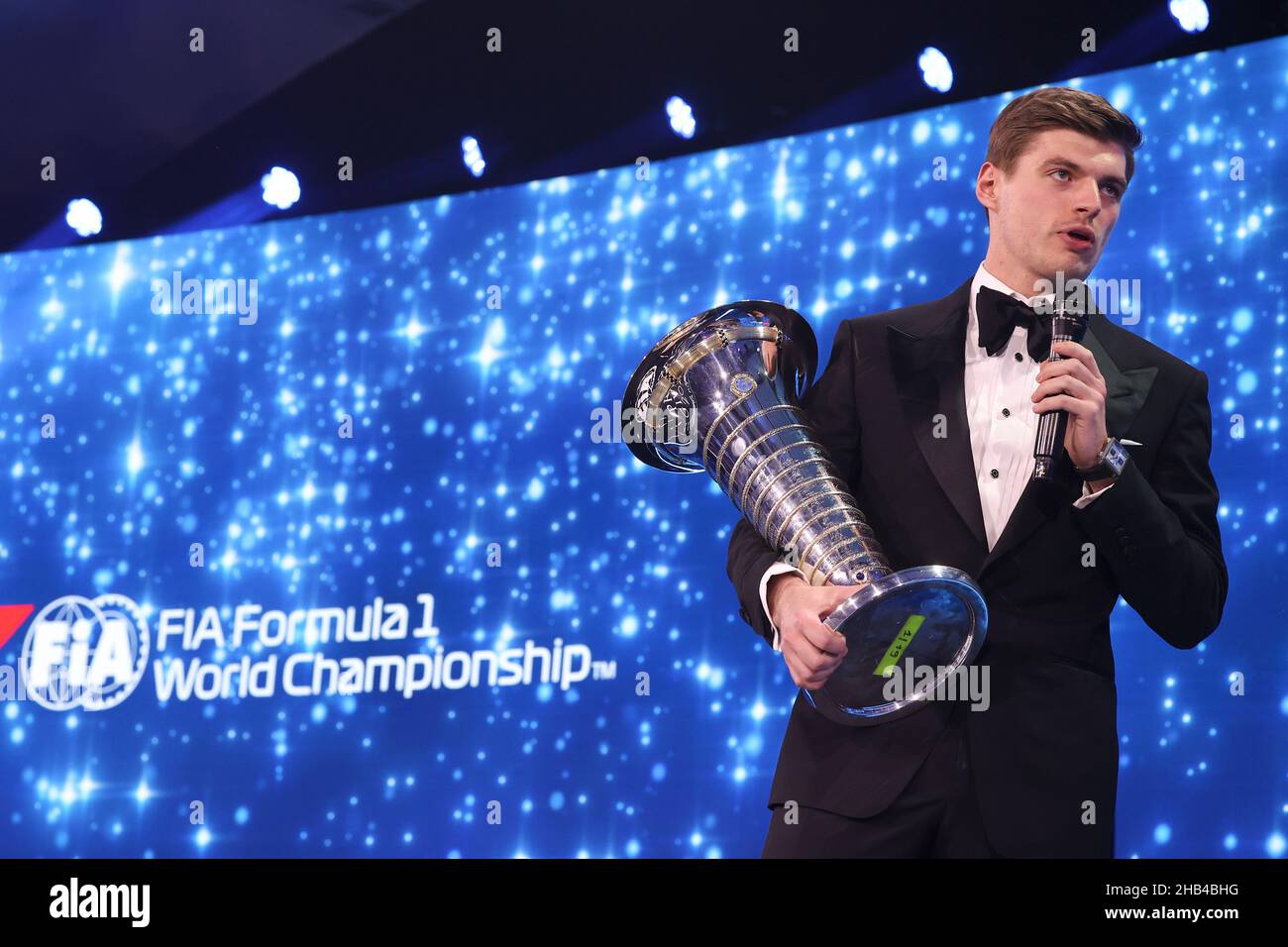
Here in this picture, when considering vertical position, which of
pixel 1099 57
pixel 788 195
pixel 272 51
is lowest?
pixel 788 195

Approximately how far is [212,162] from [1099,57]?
2991mm

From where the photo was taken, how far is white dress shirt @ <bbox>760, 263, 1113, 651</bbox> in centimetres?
242

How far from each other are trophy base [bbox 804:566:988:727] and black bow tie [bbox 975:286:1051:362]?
0.55m

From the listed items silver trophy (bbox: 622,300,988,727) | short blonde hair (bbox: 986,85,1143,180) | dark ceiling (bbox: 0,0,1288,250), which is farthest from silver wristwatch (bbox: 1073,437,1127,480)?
dark ceiling (bbox: 0,0,1288,250)

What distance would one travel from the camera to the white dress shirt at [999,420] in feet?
7.95

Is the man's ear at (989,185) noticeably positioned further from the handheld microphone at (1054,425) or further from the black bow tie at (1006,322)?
the handheld microphone at (1054,425)

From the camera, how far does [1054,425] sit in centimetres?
224

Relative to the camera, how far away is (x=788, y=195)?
154 inches

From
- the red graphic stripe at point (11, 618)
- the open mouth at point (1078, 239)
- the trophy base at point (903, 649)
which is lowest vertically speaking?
the trophy base at point (903, 649)

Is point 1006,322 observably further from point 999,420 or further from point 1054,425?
point 1054,425

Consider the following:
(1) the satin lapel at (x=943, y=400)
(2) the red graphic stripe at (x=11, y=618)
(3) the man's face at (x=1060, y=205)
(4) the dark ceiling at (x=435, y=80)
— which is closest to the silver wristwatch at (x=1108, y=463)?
(1) the satin lapel at (x=943, y=400)

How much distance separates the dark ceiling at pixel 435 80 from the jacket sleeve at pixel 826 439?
1571 mm

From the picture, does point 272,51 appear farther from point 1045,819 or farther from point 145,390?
point 1045,819
